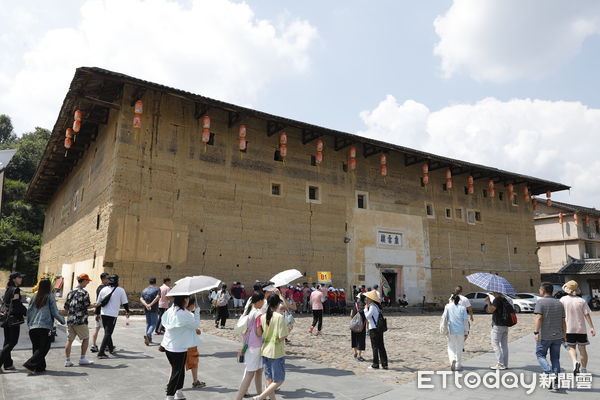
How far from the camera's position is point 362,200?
75.9ft

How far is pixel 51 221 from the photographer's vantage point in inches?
1271

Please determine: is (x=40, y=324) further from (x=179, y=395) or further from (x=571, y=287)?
(x=571, y=287)

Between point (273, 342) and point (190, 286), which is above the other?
point (190, 286)

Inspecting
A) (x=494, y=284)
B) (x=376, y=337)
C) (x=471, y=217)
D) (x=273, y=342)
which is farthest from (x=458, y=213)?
(x=273, y=342)

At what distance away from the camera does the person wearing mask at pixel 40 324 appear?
6523 mm

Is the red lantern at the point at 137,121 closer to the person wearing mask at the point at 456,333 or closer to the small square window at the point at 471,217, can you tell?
the person wearing mask at the point at 456,333

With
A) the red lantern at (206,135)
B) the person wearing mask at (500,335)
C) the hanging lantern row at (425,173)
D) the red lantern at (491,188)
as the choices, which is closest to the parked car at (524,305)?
the red lantern at (491,188)

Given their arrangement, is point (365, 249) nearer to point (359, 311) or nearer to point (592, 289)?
point (359, 311)

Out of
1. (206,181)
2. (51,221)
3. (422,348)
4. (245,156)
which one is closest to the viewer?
(422,348)

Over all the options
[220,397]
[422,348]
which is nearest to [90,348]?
[220,397]

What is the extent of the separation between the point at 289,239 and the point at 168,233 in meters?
5.73

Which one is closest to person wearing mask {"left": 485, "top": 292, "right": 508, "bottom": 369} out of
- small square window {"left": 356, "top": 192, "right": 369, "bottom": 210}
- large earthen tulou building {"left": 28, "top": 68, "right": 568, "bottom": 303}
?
large earthen tulou building {"left": 28, "top": 68, "right": 568, "bottom": 303}

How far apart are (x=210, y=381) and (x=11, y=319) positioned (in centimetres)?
340

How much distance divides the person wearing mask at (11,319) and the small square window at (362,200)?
→ 1777 cm
